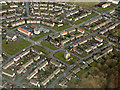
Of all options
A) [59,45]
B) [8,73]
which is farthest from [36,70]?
[59,45]

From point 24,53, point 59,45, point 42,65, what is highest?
point 59,45

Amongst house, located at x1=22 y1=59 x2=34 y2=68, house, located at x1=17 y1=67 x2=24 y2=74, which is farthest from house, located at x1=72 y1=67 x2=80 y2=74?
house, located at x1=17 y1=67 x2=24 y2=74

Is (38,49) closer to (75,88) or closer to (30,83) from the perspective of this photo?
(30,83)

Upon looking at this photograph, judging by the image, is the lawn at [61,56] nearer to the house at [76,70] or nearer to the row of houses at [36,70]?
the house at [76,70]

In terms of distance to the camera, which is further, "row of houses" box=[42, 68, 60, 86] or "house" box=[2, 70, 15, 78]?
"house" box=[2, 70, 15, 78]

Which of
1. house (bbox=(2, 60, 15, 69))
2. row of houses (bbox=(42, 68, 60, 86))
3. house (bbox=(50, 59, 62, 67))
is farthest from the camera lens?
house (bbox=(50, 59, 62, 67))

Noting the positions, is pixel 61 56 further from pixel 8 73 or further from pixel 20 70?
pixel 8 73

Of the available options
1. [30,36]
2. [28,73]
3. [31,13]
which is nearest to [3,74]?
[28,73]

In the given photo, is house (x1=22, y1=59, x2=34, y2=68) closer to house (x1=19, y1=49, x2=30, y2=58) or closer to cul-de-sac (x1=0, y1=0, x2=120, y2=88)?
cul-de-sac (x1=0, y1=0, x2=120, y2=88)
